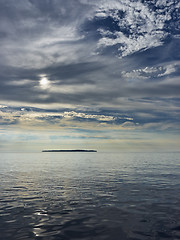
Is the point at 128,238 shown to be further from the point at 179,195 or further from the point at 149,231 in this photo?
the point at 179,195

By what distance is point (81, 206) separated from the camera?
19.6 metres

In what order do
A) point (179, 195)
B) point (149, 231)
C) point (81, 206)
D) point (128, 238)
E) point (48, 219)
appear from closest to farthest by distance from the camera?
point (128, 238) → point (149, 231) → point (48, 219) → point (81, 206) → point (179, 195)

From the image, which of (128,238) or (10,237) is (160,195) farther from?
(10,237)

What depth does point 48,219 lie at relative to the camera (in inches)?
627

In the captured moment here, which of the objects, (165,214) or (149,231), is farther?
(165,214)

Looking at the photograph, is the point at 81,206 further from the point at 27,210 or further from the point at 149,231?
the point at 149,231

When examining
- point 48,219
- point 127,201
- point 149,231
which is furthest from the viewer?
point 127,201

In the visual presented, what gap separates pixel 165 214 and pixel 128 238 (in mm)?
6307

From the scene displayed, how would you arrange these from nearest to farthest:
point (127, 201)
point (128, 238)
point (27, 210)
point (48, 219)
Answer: point (128, 238) → point (48, 219) → point (27, 210) → point (127, 201)

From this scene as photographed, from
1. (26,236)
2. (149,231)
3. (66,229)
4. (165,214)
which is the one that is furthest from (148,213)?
(26,236)

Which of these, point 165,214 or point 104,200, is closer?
point 165,214

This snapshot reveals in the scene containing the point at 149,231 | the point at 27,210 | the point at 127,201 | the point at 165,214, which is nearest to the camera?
the point at 149,231

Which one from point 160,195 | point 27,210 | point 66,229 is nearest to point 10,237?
point 66,229

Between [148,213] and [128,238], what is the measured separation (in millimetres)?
5668
